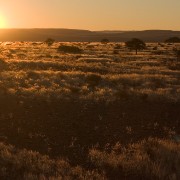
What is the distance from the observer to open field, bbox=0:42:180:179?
11984 millimetres

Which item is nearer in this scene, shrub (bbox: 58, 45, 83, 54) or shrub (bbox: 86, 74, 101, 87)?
shrub (bbox: 86, 74, 101, 87)

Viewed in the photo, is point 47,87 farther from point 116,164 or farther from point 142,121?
point 116,164

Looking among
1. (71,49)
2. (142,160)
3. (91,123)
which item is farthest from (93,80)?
(71,49)

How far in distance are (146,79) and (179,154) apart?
17920 mm

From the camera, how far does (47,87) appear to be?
2633 cm

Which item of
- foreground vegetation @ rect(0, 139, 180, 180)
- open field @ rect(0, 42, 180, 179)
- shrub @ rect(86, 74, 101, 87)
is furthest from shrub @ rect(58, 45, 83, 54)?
foreground vegetation @ rect(0, 139, 180, 180)

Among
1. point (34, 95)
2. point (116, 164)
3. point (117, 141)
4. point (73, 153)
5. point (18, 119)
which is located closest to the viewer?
point (116, 164)

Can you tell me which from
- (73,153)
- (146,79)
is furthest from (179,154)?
(146,79)

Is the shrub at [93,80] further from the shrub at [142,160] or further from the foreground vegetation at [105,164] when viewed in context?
the foreground vegetation at [105,164]

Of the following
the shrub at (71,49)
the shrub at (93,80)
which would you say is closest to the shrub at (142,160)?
the shrub at (93,80)

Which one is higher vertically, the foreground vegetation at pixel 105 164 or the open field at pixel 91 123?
the foreground vegetation at pixel 105 164

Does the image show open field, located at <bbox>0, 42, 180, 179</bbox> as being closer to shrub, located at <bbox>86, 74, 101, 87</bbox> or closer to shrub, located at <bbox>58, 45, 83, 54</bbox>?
shrub, located at <bbox>86, 74, 101, 87</bbox>

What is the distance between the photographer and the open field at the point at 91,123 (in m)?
12.0

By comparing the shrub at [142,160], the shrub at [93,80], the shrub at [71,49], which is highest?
the shrub at [142,160]
